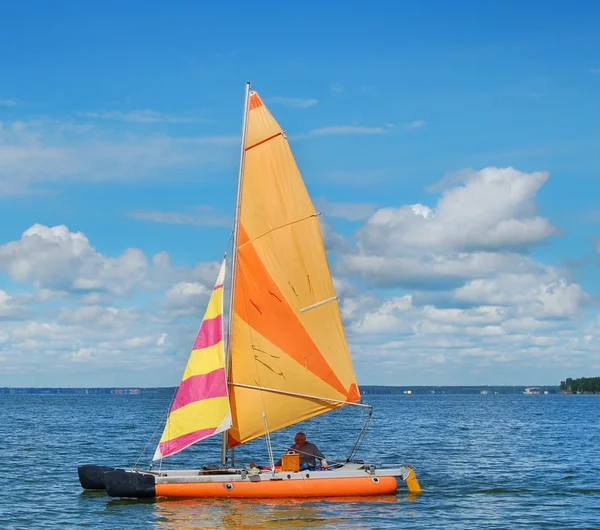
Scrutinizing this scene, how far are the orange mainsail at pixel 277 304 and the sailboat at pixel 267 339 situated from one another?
0.03 metres

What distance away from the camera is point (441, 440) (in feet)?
218

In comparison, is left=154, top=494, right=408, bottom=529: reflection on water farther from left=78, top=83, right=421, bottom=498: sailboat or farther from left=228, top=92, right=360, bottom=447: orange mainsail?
left=228, top=92, right=360, bottom=447: orange mainsail

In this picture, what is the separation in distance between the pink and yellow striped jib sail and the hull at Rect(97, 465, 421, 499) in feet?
3.20

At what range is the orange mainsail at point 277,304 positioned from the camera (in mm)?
30672

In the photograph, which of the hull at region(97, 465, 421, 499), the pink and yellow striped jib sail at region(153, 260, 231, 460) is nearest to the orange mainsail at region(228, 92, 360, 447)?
the pink and yellow striped jib sail at region(153, 260, 231, 460)

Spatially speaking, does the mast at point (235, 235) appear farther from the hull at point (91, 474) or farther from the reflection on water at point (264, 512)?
the hull at point (91, 474)

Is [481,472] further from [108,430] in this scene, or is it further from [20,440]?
[108,430]

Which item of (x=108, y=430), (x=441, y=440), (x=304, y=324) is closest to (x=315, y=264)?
(x=304, y=324)

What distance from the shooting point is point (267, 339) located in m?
31.1

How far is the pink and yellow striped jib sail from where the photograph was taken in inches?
1175

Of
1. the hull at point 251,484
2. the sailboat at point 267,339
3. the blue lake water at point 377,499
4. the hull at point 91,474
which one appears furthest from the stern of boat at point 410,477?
the hull at point 91,474

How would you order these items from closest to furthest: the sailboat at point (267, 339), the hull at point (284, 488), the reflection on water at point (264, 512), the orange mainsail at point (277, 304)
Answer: the reflection on water at point (264, 512)
the hull at point (284, 488)
the sailboat at point (267, 339)
the orange mainsail at point (277, 304)

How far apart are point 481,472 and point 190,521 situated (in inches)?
750

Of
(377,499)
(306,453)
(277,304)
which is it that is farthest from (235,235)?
(377,499)
